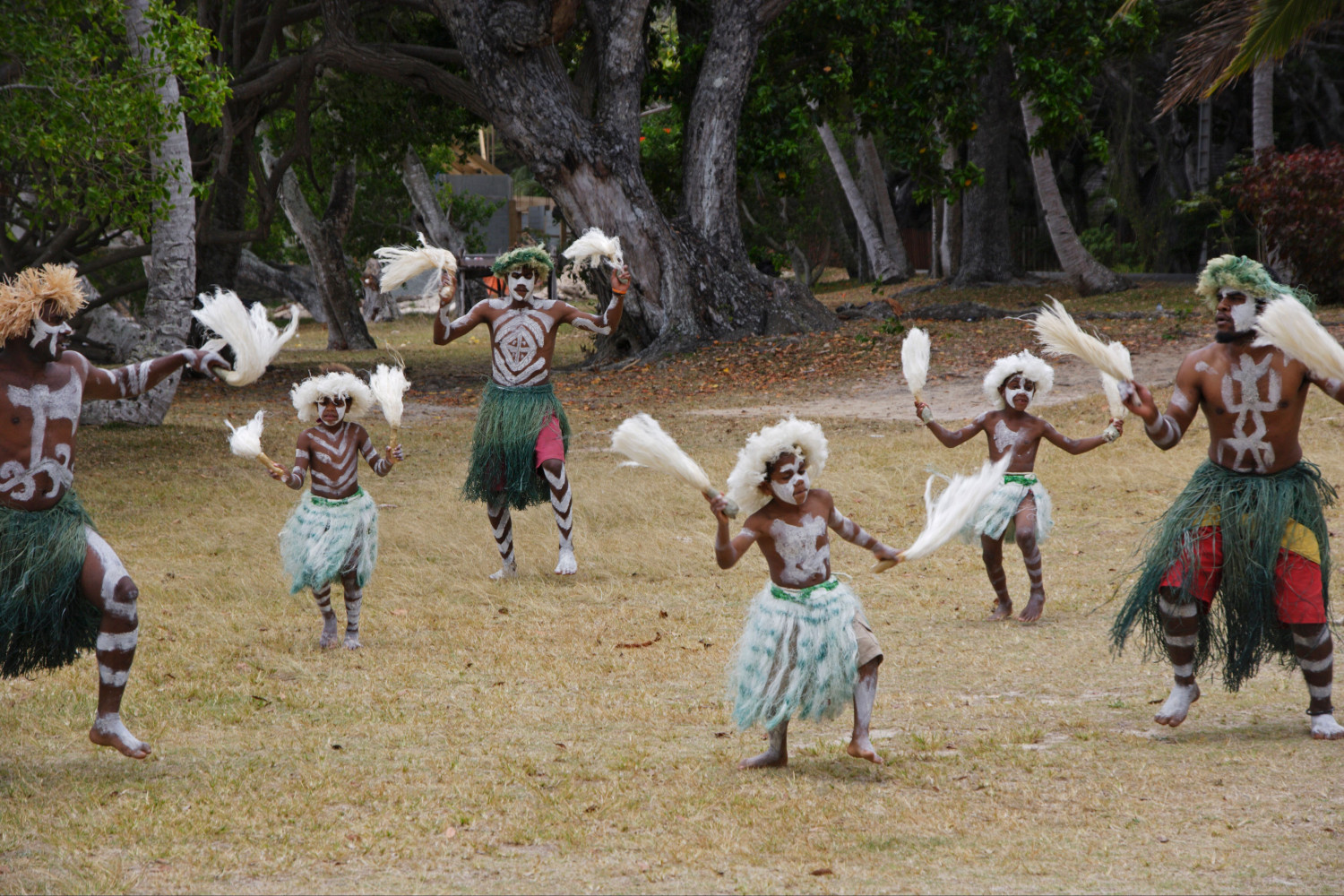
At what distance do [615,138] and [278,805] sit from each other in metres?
14.0

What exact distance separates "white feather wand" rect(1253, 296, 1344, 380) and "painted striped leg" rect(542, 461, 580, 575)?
4.18 m

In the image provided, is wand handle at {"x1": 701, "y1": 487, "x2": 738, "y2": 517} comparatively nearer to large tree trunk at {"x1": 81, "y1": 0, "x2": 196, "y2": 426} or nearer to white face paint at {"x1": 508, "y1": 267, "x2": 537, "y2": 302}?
white face paint at {"x1": 508, "y1": 267, "x2": 537, "y2": 302}

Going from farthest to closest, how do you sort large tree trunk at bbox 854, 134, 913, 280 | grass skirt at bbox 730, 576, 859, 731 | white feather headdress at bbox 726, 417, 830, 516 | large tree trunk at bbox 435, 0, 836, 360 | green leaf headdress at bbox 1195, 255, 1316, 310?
large tree trunk at bbox 854, 134, 913, 280, large tree trunk at bbox 435, 0, 836, 360, green leaf headdress at bbox 1195, 255, 1316, 310, white feather headdress at bbox 726, 417, 830, 516, grass skirt at bbox 730, 576, 859, 731

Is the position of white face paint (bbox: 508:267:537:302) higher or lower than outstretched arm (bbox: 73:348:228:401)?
higher

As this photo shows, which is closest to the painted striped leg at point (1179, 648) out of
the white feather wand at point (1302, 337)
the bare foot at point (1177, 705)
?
the bare foot at point (1177, 705)

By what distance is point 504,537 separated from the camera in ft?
25.3

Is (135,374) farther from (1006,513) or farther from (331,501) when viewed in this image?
(1006,513)

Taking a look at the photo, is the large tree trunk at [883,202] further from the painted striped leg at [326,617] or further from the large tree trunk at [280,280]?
the painted striped leg at [326,617]

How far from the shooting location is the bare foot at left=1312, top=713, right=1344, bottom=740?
4461 millimetres

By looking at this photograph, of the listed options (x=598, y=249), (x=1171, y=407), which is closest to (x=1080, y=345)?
(x=1171, y=407)

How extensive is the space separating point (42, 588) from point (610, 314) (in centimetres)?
375

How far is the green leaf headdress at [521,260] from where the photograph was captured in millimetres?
7488

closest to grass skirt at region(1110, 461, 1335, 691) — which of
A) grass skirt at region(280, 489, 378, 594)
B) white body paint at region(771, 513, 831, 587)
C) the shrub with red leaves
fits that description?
white body paint at region(771, 513, 831, 587)

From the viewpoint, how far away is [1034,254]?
31734 mm
